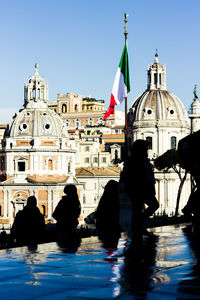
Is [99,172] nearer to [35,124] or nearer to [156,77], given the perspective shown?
[35,124]

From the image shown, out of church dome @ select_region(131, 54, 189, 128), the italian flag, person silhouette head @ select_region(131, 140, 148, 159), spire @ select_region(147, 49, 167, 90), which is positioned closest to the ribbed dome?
church dome @ select_region(131, 54, 189, 128)

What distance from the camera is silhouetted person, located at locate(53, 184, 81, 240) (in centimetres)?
1087

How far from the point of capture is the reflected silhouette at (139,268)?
477 cm

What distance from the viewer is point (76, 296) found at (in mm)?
4496

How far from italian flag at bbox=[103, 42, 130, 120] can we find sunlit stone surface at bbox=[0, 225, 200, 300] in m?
17.4

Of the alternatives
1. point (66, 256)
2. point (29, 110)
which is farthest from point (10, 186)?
point (66, 256)

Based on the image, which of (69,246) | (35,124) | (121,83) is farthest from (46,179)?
(69,246)

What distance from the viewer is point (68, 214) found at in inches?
436

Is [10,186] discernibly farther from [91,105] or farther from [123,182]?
[91,105]

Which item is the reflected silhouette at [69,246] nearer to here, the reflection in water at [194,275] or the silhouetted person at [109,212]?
the reflection in water at [194,275]

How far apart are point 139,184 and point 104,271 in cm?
320

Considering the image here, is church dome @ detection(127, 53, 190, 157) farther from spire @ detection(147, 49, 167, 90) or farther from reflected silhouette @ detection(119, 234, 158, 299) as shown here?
reflected silhouette @ detection(119, 234, 158, 299)

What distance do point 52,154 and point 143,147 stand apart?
180 ft

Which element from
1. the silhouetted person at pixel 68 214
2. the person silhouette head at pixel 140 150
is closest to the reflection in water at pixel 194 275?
the person silhouette head at pixel 140 150
